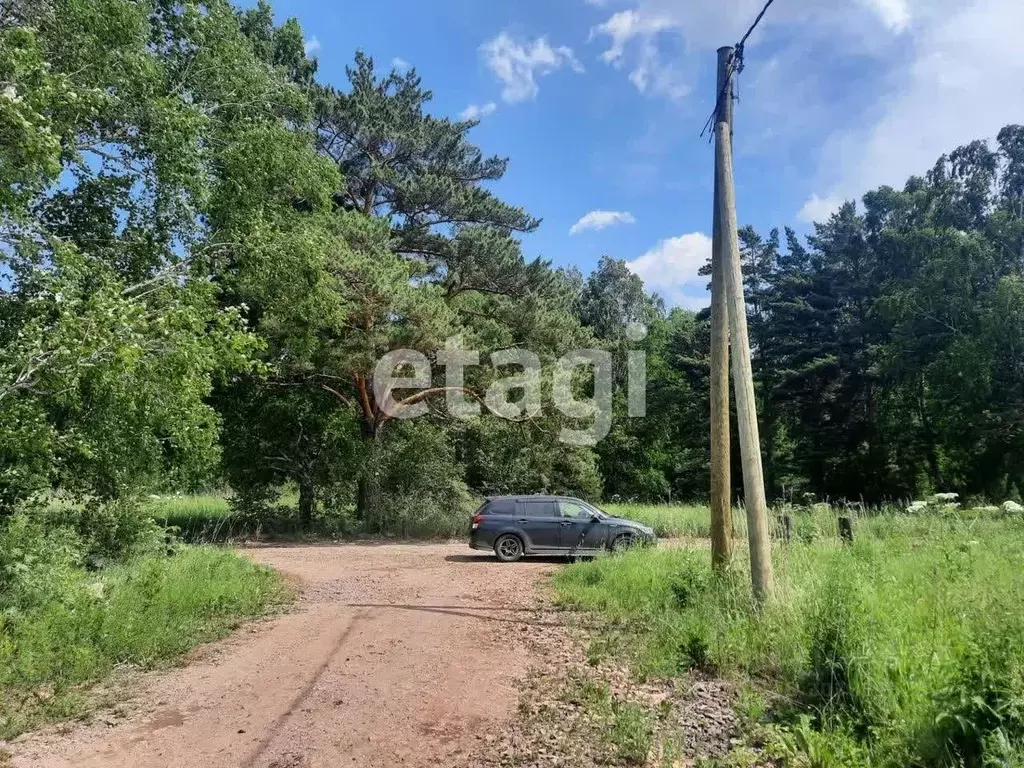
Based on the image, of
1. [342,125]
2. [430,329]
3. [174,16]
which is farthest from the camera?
[342,125]

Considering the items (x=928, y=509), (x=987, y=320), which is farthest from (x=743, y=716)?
(x=987, y=320)

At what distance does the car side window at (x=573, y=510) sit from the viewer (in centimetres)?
1504

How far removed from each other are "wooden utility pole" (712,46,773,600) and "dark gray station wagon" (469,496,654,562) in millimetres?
7708

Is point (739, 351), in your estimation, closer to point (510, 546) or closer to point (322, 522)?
point (510, 546)

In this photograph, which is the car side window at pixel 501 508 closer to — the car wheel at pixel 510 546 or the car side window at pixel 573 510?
the car wheel at pixel 510 546

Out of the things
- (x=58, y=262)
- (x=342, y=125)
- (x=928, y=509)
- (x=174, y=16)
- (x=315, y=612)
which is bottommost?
(x=315, y=612)

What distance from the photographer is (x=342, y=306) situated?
19375 mm

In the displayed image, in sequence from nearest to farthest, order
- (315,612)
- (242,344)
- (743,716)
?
(743,716) < (315,612) < (242,344)

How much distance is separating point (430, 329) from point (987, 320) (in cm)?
2270

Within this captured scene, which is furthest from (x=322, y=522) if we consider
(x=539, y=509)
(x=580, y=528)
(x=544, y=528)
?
(x=580, y=528)

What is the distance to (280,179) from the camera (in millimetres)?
15219

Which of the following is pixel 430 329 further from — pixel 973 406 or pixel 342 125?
pixel 973 406

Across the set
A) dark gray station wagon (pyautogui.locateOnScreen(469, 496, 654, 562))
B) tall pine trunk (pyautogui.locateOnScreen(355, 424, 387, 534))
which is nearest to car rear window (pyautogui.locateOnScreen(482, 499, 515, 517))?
dark gray station wagon (pyautogui.locateOnScreen(469, 496, 654, 562))

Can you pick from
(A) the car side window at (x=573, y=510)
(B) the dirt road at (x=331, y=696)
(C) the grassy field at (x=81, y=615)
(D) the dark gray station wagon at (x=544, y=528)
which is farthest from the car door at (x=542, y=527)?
(C) the grassy field at (x=81, y=615)
